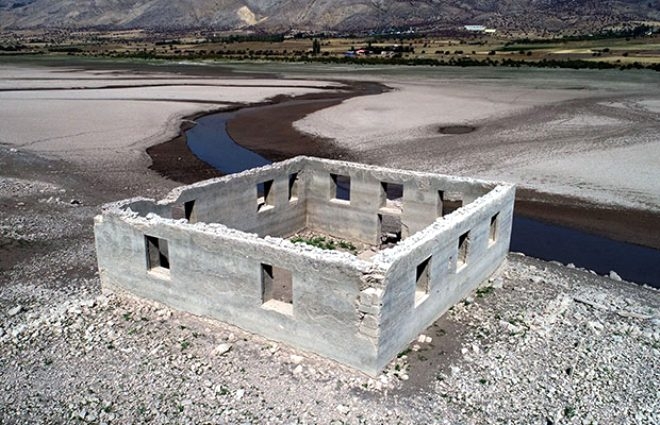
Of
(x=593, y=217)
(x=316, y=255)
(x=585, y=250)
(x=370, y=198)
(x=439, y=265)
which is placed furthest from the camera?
(x=593, y=217)

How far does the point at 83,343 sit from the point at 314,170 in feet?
34.0

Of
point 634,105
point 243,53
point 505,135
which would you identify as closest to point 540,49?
point 243,53

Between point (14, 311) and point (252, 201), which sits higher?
point (252, 201)

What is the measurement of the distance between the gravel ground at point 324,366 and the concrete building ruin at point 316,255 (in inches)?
23.2

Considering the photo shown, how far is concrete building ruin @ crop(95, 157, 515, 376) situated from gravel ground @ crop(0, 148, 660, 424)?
0.59 meters

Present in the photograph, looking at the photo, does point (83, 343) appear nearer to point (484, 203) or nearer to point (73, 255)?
point (73, 255)

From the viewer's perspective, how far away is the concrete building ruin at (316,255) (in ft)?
43.9

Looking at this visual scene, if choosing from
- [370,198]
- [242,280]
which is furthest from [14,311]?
[370,198]

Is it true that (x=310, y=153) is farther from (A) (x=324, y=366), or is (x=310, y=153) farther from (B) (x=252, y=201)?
(A) (x=324, y=366)

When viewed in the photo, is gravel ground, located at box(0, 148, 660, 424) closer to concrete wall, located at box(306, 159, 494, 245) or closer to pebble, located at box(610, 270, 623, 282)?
pebble, located at box(610, 270, 623, 282)

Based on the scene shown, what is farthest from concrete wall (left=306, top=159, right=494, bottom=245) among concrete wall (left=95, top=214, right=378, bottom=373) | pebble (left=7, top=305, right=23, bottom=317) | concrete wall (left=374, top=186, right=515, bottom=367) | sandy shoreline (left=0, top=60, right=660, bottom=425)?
pebble (left=7, top=305, right=23, bottom=317)

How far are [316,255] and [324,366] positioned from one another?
247 cm

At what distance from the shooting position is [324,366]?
548 inches

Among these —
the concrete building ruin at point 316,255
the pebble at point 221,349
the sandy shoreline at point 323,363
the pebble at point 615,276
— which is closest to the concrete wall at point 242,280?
the concrete building ruin at point 316,255
